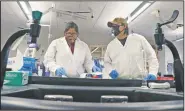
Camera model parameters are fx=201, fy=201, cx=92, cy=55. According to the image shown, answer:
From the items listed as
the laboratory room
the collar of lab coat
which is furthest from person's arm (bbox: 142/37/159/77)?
the collar of lab coat

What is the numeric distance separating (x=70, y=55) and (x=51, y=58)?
0.52 ft

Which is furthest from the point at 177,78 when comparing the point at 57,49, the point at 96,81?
the point at 57,49

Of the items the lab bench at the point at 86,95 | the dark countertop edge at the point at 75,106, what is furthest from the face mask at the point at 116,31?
the dark countertop edge at the point at 75,106

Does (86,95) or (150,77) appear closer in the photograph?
(86,95)

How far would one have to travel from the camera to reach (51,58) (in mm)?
1668

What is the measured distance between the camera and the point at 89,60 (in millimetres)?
1716

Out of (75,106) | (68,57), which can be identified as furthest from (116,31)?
(75,106)

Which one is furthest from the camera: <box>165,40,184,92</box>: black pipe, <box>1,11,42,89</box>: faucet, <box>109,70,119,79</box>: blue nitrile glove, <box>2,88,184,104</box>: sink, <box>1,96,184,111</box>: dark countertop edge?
<box>109,70,119,79</box>: blue nitrile glove

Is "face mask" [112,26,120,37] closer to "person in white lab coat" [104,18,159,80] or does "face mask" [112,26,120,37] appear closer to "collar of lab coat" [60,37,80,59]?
"person in white lab coat" [104,18,159,80]

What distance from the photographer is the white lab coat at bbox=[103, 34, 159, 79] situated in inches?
63.8

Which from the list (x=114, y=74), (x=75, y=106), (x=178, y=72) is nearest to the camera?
(x=75, y=106)

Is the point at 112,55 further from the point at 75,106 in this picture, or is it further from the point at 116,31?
the point at 75,106

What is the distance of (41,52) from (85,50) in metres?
0.38

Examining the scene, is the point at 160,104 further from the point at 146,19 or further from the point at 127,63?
the point at 146,19
